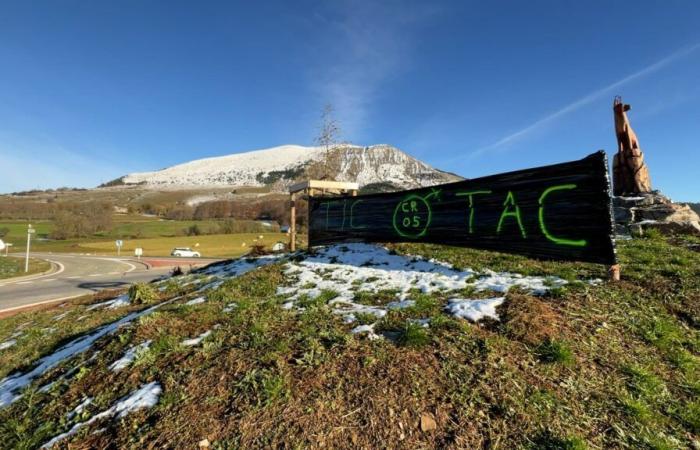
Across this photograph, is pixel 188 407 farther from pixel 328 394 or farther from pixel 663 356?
pixel 663 356

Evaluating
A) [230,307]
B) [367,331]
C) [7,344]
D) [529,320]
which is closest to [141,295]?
[7,344]

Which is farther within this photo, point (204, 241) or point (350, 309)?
point (204, 241)

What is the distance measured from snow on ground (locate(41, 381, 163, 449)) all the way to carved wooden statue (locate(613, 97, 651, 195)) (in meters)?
14.3

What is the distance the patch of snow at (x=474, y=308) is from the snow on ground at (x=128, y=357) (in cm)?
406

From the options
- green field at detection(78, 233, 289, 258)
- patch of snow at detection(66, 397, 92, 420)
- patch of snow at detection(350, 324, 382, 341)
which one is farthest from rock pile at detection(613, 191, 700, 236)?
green field at detection(78, 233, 289, 258)

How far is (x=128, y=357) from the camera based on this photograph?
4270 mm

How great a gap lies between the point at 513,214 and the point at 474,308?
3384 millimetres

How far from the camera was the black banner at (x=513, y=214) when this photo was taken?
6180 millimetres

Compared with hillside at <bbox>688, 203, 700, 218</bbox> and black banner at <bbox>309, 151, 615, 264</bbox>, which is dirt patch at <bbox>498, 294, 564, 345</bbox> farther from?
hillside at <bbox>688, 203, 700, 218</bbox>

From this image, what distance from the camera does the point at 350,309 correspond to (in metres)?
5.35

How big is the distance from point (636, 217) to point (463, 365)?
11075 mm

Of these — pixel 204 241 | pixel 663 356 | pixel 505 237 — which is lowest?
pixel 204 241

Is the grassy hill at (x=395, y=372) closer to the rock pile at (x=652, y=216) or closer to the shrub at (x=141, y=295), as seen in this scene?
the shrub at (x=141, y=295)

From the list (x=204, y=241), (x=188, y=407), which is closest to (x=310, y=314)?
(x=188, y=407)
